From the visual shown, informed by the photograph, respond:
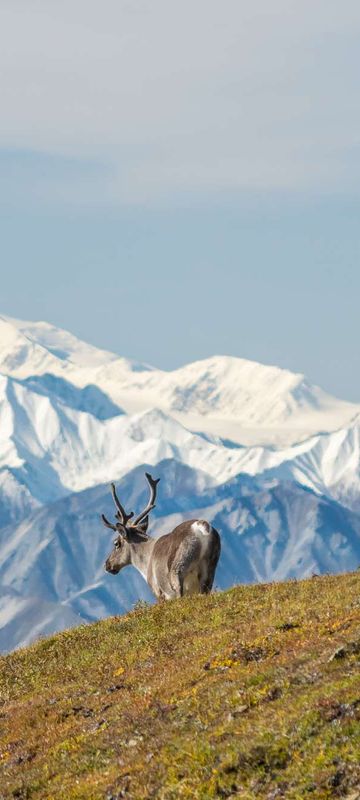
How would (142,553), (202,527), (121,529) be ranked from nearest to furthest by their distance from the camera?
(202,527) → (142,553) → (121,529)

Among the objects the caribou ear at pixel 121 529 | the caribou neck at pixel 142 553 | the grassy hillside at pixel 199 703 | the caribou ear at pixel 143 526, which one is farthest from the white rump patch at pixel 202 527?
the caribou ear at pixel 143 526

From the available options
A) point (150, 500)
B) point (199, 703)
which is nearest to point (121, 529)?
point (150, 500)

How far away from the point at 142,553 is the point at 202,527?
6.60 meters

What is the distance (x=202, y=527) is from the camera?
41.4 meters

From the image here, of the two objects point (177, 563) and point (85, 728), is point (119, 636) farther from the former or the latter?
point (85, 728)

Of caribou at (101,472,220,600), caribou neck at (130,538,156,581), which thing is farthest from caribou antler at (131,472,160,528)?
caribou at (101,472,220,600)

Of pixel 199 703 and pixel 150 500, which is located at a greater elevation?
pixel 199 703

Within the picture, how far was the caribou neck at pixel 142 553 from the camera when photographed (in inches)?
1846

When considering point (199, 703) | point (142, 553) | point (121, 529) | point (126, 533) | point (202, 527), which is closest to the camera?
→ point (199, 703)

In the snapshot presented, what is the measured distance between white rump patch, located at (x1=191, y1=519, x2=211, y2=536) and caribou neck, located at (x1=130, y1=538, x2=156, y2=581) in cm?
503

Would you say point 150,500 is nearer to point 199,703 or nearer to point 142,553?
point 142,553

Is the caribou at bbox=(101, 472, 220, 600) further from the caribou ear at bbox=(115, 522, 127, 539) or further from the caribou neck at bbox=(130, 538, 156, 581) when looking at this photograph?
the caribou ear at bbox=(115, 522, 127, 539)

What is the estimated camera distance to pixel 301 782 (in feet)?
64.7

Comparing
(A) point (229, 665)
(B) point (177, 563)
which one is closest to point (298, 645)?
(A) point (229, 665)
